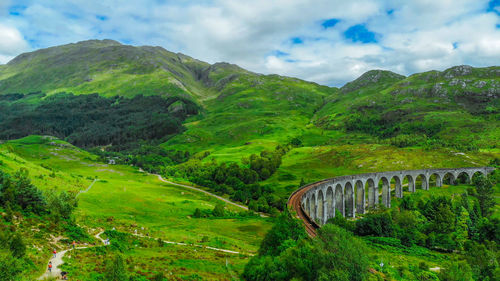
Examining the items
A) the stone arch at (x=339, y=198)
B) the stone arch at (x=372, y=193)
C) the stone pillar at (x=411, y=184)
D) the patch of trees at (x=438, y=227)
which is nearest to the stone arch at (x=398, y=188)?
the stone pillar at (x=411, y=184)

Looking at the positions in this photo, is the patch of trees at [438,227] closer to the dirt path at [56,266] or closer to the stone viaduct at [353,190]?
the stone viaduct at [353,190]

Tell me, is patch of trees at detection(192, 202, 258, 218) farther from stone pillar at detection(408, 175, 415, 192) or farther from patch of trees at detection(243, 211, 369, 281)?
stone pillar at detection(408, 175, 415, 192)

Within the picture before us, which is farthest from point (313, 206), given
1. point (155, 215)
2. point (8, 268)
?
point (8, 268)

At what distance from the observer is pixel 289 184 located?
12525 centimetres

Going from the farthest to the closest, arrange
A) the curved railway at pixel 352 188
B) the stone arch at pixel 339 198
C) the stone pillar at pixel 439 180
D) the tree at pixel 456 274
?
the stone pillar at pixel 439 180 < the stone arch at pixel 339 198 < the curved railway at pixel 352 188 < the tree at pixel 456 274

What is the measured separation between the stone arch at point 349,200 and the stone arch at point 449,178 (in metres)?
50.4

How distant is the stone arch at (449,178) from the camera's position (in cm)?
12178

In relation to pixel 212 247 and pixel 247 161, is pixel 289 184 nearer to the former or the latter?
pixel 247 161

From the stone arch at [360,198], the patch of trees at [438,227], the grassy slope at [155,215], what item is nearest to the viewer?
the grassy slope at [155,215]

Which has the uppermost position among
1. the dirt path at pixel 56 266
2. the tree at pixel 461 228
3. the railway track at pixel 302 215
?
the dirt path at pixel 56 266

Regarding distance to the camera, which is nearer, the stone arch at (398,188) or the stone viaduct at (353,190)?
the stone viaduct at (353,190)

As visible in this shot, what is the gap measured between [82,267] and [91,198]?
5205 centimetres

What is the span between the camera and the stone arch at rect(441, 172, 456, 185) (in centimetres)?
12178

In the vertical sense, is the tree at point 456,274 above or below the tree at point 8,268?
below
